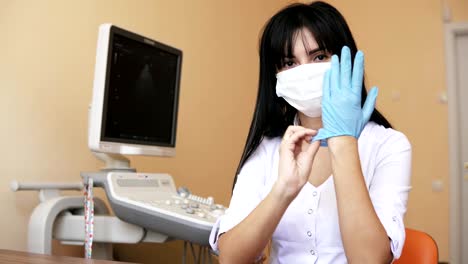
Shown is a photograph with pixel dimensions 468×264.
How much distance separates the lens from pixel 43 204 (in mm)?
1649

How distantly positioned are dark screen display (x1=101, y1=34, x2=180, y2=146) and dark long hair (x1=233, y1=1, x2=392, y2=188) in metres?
0.58

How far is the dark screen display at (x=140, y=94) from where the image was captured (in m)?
1.67

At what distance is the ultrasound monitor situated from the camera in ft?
5.33

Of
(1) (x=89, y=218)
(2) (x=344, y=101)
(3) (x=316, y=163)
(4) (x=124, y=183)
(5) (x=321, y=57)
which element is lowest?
(1) (x=89, y=218)

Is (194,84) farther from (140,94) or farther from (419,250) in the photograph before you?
(419,250)

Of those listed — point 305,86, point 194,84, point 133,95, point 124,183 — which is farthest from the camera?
point 194,84

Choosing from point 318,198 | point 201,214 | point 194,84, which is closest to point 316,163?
point 318,198

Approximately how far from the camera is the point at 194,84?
285cm

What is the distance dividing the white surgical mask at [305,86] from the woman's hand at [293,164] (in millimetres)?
118

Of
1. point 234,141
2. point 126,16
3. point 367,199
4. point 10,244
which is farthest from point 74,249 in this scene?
point 234,141

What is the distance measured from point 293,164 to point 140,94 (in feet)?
3.09

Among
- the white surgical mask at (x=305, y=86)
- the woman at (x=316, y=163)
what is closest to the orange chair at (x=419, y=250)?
the woman at (x=316, y=163)

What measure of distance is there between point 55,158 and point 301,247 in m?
1.11

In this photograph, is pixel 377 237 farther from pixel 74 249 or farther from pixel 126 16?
pixel 126 16
